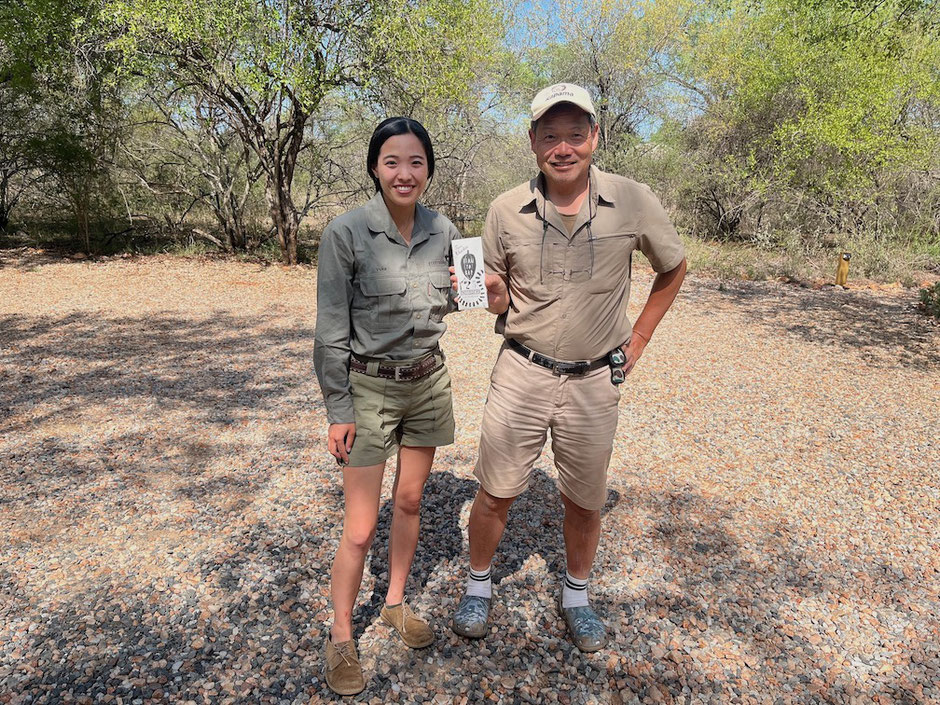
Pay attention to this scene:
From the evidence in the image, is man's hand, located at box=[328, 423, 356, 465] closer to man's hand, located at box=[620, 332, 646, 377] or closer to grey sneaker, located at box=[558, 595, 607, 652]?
man's hand, located at box=[620, 332, 646, 377]

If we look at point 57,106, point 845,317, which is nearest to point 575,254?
point 845,317

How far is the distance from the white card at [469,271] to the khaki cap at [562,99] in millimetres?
510

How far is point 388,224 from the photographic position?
6.66ft

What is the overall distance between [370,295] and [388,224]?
0.85 ft

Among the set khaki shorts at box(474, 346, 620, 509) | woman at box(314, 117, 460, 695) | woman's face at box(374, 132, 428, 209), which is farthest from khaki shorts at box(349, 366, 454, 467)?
woman's face at box(374, 132, 428, 209)

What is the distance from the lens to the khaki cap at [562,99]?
199 cm

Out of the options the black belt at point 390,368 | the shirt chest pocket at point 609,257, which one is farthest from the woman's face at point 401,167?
the shirt chest pocket at point 609,257

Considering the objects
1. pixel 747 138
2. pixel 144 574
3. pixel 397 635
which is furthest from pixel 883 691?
pixel 747 138

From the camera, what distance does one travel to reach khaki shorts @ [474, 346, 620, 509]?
2240 mm

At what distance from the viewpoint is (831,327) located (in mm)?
9047

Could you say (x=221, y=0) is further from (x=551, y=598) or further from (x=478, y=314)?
(x=551, y=598)

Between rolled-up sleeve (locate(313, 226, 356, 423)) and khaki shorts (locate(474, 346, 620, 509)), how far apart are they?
0.59m

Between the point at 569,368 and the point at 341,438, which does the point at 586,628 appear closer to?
the point at 569,368

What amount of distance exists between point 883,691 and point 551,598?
142cm
